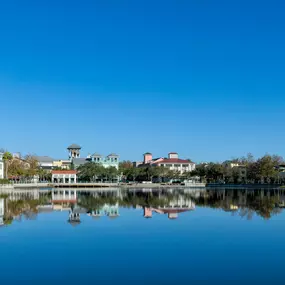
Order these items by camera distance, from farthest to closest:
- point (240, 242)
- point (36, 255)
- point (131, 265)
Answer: point (240, 242) < point (36, 255) < point (131, 265)

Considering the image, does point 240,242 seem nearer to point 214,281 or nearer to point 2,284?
point 214,281

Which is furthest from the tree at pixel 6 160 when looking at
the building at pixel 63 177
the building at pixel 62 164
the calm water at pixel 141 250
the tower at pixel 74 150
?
the calm water at pixel 141 250

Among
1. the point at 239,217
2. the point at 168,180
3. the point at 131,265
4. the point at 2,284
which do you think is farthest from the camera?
the point at 168,180

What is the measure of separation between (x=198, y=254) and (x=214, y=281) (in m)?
3.16

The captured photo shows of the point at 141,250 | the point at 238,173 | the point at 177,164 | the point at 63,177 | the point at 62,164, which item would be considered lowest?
the point at 141,250

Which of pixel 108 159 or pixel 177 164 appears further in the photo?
pixel 177 164

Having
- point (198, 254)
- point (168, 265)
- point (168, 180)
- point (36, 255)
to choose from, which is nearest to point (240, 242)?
point (198, 254)

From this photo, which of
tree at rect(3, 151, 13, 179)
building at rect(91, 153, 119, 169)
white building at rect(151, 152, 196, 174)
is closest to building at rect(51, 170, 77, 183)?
tree at rect(3, 151, 13, 179)

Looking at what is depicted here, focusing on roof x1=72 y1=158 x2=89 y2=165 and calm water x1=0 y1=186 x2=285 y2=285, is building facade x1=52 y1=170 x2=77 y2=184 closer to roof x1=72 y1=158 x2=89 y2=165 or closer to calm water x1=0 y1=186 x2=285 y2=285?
roof x1=72 y1=158 x2=89 y2=165

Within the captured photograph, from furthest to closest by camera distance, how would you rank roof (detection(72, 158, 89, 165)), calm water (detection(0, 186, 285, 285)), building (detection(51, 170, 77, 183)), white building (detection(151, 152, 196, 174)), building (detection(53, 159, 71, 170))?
building (detection(53, 159, 71, 170)), white building (detection(151, 152, 196, 174)), roof (detection(72, 158, 89, 165)), building (detection(51, 170, 77, 183)), calm water (detection(0, 186, 285, 285))

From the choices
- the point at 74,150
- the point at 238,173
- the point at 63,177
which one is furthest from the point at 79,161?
the point at 238,173

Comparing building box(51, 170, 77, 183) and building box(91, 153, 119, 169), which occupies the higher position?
building box(91, 153, 119, 169)

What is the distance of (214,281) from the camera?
10719 mm

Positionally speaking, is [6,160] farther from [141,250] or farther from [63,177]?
[141,250]
